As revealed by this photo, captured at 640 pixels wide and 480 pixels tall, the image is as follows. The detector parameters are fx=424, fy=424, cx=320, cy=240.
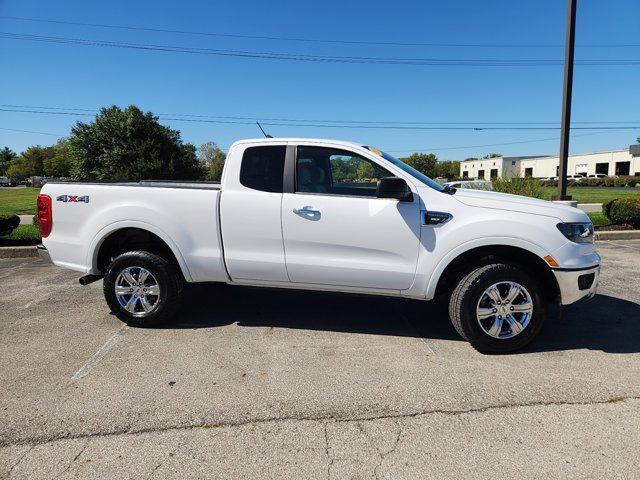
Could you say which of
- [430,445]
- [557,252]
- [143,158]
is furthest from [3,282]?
[143,158]

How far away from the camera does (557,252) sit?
11.7ft

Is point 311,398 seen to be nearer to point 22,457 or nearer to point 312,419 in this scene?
point 312,419

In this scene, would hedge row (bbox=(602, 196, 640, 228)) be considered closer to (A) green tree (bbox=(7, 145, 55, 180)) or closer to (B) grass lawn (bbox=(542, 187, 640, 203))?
(B) grass lawn (bbox=(542, 187, 640, 203))

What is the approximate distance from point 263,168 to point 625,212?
1038cm

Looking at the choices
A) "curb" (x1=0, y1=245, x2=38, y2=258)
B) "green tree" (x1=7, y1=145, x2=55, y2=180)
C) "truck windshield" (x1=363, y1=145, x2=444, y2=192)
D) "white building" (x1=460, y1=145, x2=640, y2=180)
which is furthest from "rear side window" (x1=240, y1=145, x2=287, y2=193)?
"green tree" (x1=7, y1=145, x2=55, y2=180)

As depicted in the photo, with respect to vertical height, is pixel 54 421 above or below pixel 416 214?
below

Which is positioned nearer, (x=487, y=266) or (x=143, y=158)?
(x=487, y=266)

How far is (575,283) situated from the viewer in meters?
3.61

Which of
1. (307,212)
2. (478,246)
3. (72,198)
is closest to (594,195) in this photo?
(478,246)

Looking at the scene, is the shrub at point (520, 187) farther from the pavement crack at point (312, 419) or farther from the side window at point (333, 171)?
the pavement crack at point (312, 419)

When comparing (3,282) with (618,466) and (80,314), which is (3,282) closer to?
(80,314)

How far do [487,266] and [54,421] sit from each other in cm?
342

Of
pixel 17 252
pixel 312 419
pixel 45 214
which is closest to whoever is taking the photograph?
pixel 312 419

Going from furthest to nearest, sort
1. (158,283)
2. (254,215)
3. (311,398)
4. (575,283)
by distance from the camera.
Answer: (158,283) → (254,215) → (575,283) → (311,398)
